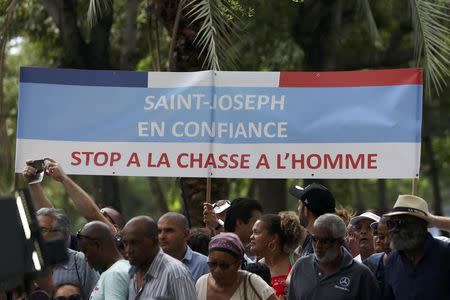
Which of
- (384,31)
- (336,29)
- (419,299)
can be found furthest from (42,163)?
(384,31)

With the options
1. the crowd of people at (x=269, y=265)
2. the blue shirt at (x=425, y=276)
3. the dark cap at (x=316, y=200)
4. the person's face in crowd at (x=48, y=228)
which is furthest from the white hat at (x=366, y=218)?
the person's face in crowd at (x=48, y=228)

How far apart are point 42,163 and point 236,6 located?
315cm

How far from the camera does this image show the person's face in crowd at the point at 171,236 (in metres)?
10.0

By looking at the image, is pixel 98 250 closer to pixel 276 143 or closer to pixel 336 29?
pixel 276 143

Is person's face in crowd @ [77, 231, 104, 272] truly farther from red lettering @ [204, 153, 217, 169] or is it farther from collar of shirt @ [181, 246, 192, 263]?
red lettering @ [204, 153, 217, 169]

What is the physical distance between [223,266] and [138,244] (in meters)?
0.59

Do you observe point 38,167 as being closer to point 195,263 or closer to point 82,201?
point 82,201

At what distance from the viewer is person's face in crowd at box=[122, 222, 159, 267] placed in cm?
874

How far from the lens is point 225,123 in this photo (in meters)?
11.2

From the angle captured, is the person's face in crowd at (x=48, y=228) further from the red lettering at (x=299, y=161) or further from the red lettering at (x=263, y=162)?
the red lettering at (x=299, y=161)

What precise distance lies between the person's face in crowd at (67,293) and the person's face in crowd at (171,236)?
126 cm

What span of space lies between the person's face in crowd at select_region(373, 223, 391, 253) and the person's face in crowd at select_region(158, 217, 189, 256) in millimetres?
1409

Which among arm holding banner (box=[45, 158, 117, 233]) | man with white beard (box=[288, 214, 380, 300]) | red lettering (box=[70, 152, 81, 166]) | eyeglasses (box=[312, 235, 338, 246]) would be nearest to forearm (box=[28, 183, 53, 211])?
red lettering (box=[70, 152, 81, 166])

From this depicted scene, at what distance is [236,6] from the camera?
13320 millimetres
